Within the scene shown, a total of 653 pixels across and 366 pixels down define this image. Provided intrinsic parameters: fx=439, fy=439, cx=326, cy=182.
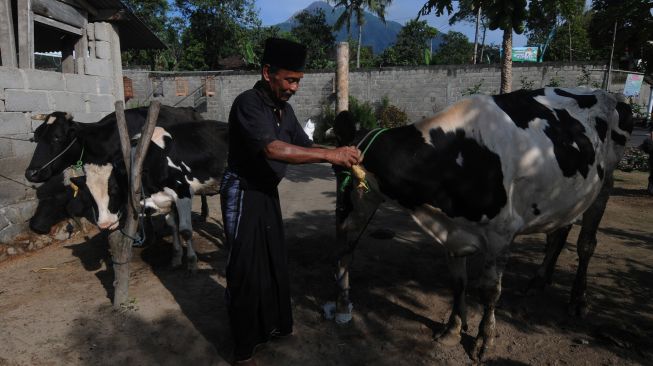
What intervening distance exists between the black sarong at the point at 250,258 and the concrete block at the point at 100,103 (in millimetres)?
5233

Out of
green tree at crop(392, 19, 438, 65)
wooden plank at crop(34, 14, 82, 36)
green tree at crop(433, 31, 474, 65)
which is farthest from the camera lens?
green tree at crop(433, 31, 474, 65)

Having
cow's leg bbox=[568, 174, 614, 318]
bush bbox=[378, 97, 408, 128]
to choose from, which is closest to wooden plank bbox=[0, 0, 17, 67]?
cow's leg bbox=[568, 174, 614, 318]

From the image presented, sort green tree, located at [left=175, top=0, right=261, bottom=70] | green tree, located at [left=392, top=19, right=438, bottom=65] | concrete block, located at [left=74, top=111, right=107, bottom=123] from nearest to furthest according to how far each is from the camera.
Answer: concrete block, located at [left=74, top=111, right=107, bottom=123]
green tree, located at [left=175, top=0, right=261, bottom=70]
green tree, located at [left=392, top=19, right=438, bottom=65]

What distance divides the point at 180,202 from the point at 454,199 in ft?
10.2

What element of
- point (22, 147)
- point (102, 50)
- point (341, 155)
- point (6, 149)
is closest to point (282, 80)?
point (341, 155)

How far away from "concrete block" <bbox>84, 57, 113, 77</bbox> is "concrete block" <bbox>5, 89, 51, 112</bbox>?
1.01 meters

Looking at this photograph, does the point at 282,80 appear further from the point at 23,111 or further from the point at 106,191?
the point at 23,111

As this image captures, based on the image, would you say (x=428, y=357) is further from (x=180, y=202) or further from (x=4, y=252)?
(x=4, y=252)

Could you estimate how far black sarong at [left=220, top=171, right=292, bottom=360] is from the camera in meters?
2.76

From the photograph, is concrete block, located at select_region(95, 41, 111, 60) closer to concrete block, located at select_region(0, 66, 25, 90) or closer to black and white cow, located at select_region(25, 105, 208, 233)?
concrete block, located at select_region(0, 66, 25, 90)

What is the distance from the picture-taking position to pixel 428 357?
302 centimetres

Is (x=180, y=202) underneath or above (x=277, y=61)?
underneath

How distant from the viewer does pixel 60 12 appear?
6.28m

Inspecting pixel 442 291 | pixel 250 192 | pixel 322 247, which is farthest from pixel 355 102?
pixel 250 192
